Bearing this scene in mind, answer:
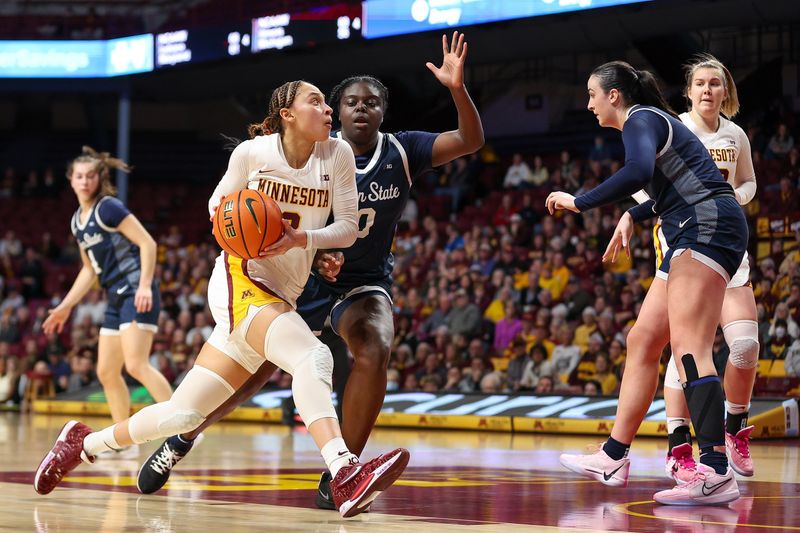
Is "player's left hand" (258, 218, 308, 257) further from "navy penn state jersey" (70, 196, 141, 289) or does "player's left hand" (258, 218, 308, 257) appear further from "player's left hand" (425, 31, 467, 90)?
"navy penn state jersey" (70, 196, 141, 289)

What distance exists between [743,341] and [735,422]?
50 centimetres

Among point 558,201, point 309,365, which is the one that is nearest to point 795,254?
point 558,201

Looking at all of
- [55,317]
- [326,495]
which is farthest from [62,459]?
[55,317]

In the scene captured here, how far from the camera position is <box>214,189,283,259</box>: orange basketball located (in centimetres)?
484

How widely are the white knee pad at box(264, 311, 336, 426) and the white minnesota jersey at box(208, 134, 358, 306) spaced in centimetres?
26

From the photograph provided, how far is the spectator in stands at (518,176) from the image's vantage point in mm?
18484

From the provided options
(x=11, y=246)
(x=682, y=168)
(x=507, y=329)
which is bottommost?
(x=507, y=329)

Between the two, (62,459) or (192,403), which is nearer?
(192,403)

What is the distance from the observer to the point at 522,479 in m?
6.77

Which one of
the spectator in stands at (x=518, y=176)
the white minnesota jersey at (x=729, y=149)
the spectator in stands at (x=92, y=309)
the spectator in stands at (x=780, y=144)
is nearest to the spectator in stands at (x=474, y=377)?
the spectator in stands at (x=518, y=176)

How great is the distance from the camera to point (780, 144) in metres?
15.8

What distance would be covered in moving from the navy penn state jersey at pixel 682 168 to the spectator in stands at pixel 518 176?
1282cm

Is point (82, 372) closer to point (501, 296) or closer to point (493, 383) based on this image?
point (501, 296)

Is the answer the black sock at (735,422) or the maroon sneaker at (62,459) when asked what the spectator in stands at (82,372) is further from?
the black sock at (735,422)
